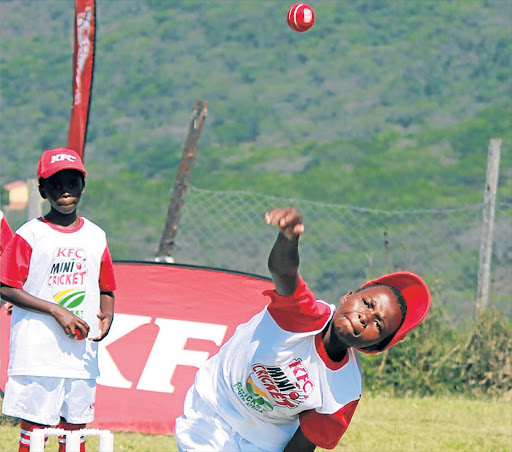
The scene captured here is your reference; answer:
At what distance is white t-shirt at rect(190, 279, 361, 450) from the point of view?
9.98ft

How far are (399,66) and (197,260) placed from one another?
25.7 metres

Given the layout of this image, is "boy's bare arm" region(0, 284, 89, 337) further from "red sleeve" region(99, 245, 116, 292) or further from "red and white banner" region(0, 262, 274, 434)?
"red and white banner" region(0, 262, 274, 434)

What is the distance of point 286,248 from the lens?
2811 mm

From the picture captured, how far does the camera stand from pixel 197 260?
99.8 feet

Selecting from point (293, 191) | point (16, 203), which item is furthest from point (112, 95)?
point (16, 203)

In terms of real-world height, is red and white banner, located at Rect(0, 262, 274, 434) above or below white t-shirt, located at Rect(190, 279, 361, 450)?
below

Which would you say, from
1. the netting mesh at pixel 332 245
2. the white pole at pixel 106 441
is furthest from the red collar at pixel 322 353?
the netting mesh at pixel 332 245

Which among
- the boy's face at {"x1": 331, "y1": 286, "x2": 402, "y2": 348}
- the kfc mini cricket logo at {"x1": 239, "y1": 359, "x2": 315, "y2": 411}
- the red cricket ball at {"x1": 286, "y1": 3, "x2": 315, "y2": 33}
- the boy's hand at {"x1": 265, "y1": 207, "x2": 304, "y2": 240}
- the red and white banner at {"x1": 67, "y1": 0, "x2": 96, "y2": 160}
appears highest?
the red cricket ball at {"x1": 286, "y1": 3, "x2": 315, "y2": 33}

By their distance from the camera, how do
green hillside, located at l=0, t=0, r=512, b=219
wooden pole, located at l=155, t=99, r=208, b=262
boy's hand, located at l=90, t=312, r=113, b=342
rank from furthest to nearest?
green hillside, located at l=0, t=0, r=512, b=219 < wooden pole, located at l=155, t=99, r=208, b=262 < boy's hand, located at l=90, t=312, r=113, b=342

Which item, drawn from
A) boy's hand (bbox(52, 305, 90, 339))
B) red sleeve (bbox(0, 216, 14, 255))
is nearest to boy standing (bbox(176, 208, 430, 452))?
boy's hand (bbox(52, 305, 90, 339))

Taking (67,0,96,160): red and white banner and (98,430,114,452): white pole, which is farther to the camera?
(67,0,96,160): red and white banner

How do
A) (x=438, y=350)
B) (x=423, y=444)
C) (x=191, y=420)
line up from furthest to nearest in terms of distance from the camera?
(x=438, y=350)
(x=423, y=444)
(x=191, y=420)

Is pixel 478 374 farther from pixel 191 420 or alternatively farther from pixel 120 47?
pixel 120 47

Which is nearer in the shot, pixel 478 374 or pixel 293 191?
pixel 478 374
